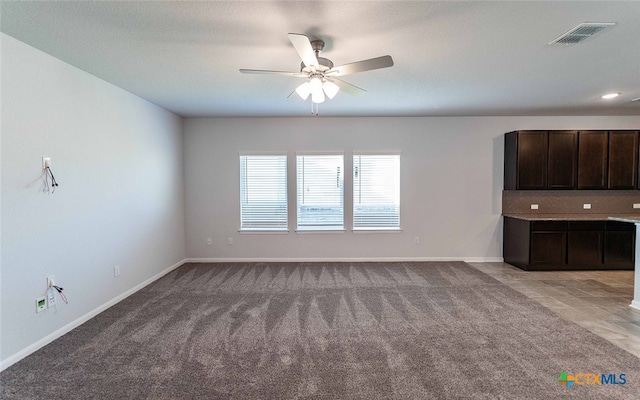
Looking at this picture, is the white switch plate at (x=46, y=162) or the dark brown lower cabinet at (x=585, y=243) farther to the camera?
the dark brown lower cabinet at (x=585, y=243)

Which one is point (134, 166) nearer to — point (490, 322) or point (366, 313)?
point (366, 313)

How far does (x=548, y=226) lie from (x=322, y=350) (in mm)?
4417

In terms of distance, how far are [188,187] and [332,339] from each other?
406 centimetres

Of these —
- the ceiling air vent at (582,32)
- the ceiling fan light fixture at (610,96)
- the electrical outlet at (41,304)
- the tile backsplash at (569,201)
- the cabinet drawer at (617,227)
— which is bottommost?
the electrical outlet at (41,304)

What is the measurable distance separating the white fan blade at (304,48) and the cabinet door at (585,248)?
514 centimetres

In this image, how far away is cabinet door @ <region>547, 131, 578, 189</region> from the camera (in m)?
5.04

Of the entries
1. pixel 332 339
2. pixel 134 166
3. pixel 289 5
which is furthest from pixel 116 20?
pixel 332 339

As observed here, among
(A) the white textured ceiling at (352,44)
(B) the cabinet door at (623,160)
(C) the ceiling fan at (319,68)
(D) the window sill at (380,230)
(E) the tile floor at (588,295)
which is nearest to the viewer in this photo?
(A) the white textured ceiling at (352,44)

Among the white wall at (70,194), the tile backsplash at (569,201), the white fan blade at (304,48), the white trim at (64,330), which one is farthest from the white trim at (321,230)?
the white fan blade at (304,48)

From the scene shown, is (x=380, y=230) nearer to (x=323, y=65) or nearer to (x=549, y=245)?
(x=549, y=245)

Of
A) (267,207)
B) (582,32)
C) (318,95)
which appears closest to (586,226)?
(582,32)

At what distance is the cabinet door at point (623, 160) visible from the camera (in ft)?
16.4

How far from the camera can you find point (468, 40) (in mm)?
2475

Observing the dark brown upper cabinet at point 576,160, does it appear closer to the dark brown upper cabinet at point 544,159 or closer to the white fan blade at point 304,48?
the dark brown upper cabinet at point 544,159
